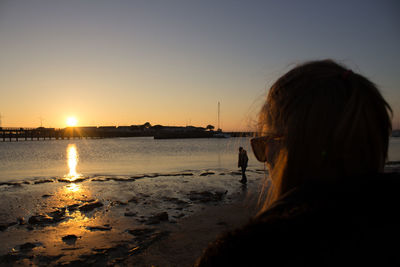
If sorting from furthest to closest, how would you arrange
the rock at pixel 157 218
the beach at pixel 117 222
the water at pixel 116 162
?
the water at pixel 116 162, the rock at pixel 157 218, the beach at pixel 117 222

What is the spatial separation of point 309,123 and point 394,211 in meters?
0.40

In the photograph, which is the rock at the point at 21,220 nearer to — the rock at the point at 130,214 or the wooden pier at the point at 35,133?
the rock at the point at 130,214

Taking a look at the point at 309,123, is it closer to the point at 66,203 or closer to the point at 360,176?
the point at 360,176

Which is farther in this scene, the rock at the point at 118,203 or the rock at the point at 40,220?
the rock at the point at 118,203

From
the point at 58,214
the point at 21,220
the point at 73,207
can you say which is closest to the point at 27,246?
the point at 21,220

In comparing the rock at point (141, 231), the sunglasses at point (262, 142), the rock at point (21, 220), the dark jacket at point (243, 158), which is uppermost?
the sunglasses at point (262, 142)

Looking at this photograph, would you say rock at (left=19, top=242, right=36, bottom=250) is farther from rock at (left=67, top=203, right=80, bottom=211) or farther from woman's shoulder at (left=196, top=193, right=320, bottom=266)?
woman's shoulder at (left=196, top=193, right=320, bottom=266)

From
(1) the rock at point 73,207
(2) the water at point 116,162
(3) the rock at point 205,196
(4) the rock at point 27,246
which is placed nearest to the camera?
(4) the rock at point 27,246

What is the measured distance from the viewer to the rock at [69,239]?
7602 millimetres

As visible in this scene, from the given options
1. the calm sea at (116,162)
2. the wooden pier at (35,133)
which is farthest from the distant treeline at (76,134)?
the calm sea at (116,162)

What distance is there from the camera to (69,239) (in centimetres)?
782

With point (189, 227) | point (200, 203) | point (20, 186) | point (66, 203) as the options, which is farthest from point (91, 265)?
point (20, 186)

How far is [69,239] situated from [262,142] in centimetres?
825

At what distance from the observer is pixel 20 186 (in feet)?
55.9
